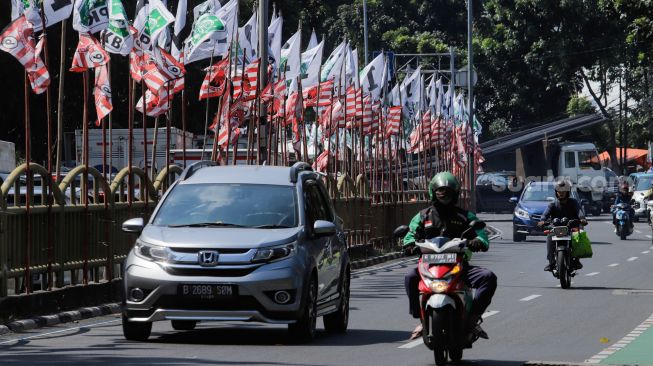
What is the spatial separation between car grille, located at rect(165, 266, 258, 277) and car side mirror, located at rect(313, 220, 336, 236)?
842 millimetres

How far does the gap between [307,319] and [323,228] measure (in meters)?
0.86

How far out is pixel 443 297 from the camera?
11.7 meters

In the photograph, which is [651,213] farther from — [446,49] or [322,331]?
[446,49]

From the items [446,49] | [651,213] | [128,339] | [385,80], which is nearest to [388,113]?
[385,80]

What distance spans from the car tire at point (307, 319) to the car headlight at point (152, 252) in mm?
1328

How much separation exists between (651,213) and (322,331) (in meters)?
26.5

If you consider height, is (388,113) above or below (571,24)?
below

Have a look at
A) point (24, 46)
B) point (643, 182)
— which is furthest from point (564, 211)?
point (643, 182)

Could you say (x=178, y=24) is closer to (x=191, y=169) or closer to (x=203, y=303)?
(x=191, y=169)

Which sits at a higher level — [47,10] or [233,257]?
[47,10]

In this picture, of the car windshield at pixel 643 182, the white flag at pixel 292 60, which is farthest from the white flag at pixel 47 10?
the car windshield at pixel 643 182

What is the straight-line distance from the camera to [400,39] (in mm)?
84750

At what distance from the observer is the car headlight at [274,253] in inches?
536

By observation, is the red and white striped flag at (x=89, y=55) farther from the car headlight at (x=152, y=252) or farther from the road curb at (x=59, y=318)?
the car headlight at (x=152, y=252)
